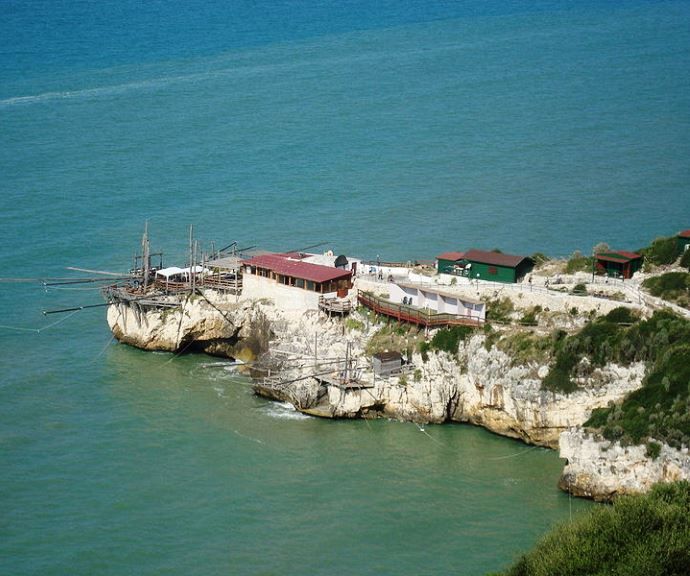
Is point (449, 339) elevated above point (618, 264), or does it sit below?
below

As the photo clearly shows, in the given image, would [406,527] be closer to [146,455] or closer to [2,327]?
[146,455]

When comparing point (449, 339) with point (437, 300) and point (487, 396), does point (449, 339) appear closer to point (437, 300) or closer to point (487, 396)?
point (487, 396)

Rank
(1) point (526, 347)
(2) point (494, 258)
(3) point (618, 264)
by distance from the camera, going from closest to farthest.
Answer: (1) point (526, 347) → (3) point (618, 264) → (2) point (494, 258)

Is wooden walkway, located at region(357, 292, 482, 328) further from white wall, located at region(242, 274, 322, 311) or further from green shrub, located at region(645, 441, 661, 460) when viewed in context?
green shrub, located at region(645, 441, 661, 460)

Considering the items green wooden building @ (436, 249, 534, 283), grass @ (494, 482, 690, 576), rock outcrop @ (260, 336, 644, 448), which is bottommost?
grass @ (494, 482, 690, 576)

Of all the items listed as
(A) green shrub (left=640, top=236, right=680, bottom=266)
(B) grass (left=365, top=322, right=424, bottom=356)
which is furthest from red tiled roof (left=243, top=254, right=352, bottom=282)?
(A) green shrub (left=640, top=236, right=680, bottom=266)

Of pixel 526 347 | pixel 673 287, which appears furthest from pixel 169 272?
pixel 673 287
